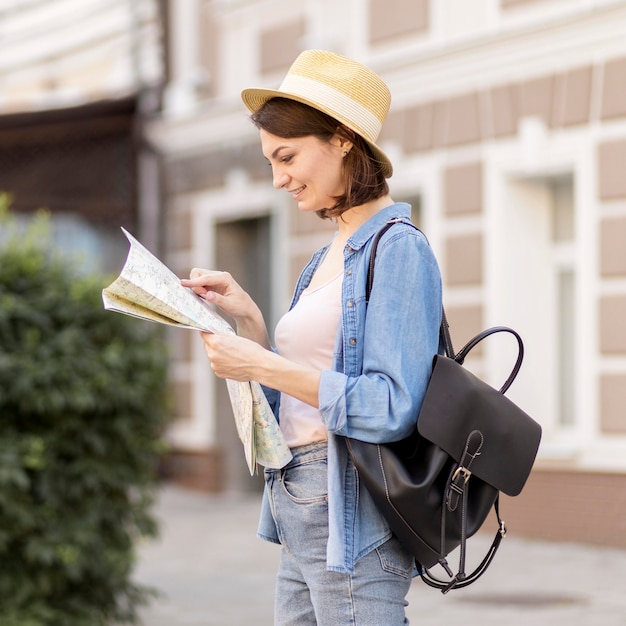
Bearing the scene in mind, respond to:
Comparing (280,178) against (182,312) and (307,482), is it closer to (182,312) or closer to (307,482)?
(182,312)

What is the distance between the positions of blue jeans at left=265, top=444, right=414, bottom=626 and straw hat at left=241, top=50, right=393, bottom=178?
2.11 feet

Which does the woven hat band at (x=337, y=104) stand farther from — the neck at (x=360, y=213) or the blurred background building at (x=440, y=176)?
the blurred background building at (x=440, y=176)

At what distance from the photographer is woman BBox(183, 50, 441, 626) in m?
2.35

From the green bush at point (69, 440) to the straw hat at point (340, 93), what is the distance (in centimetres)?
287

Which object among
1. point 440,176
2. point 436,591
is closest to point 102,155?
point 440,176

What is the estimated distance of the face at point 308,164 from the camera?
2.51 meters

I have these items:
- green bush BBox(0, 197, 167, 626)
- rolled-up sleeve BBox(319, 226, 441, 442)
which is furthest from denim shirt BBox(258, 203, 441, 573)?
green bush BBox(0, 197, 167, 626)

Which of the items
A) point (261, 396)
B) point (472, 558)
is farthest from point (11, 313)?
point (472, 558)

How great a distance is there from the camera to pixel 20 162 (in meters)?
12.9

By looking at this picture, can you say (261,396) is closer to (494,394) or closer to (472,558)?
(494,394)

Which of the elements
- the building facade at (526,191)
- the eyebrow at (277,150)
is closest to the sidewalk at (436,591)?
the building facade at (526,191)

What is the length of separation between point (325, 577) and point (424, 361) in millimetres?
465

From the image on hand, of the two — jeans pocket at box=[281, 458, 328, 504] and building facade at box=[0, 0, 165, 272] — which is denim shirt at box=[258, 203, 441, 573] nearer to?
jeans pocket at box=[281, 458, 328, 504]

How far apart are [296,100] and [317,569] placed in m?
0.93
